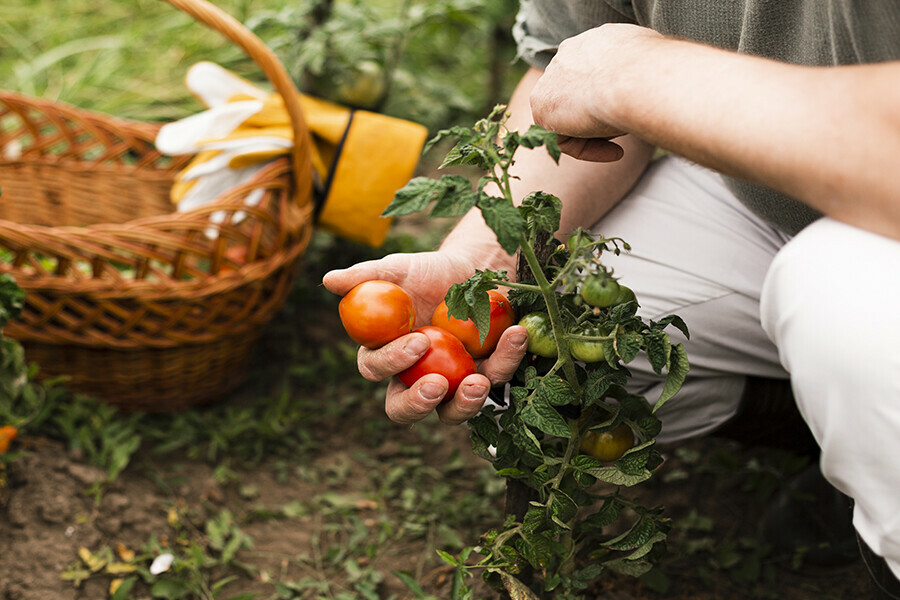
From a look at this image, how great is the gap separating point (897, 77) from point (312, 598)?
121cm

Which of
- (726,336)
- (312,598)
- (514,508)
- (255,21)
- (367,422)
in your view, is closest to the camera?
(514,508)

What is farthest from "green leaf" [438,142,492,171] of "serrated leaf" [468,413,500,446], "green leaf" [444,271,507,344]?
"serrated leaf" [468,413,500,446]

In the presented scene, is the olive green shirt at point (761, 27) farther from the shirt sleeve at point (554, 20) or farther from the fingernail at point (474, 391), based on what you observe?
the fingernail at point (474, 391)

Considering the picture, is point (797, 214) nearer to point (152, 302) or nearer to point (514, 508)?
point (514, 508)

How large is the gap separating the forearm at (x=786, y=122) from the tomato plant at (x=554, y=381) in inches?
5.4

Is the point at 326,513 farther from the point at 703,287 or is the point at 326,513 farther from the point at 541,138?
the point at 541,138

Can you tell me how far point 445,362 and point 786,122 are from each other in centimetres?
47

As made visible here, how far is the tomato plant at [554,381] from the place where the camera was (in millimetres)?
797

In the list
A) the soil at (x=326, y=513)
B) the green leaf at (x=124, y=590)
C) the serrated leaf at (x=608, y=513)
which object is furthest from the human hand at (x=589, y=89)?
the green leaf at (x=124, y=590)

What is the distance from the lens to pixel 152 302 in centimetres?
164

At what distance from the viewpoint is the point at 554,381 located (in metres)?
0.89

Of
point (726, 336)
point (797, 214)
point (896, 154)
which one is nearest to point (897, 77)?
point (896, 154)

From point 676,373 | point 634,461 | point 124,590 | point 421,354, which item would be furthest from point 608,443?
point 124,590

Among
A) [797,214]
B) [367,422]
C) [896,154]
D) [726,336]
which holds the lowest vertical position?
[367,422]
